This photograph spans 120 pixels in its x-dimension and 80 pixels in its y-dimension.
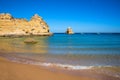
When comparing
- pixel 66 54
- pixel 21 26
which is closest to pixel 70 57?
pixel 66 54

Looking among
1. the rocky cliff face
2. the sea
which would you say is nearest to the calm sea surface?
the sea

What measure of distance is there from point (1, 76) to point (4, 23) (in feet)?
301

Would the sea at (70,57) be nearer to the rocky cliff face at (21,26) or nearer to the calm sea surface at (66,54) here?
the calm sea surface at (66,54)

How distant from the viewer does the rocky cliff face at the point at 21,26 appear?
94188 millimetres

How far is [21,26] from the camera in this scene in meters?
99.8

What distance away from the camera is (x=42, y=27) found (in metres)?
107

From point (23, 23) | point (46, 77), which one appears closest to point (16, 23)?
point (23, 23)

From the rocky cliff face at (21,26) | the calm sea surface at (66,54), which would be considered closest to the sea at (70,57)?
the calm sea surface at (66,54)

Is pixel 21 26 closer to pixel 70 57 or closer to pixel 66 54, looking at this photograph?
pixel 66 54

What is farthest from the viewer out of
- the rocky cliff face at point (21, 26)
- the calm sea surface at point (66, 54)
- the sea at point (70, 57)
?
the rocky cliff face at point (21, 26)

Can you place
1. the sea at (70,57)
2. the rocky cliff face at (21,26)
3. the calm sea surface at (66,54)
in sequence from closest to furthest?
the sea at (70,57) → the calm sea surface at (66,54) → the rocky cliff face at (21,26)

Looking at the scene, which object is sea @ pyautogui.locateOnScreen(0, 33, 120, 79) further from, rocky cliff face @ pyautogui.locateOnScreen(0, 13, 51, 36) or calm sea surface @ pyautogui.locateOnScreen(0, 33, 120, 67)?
rocky cliff face @ pyautogui.locateOnScreen(0, 13, 51, 36)

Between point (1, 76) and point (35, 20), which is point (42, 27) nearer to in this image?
point (35, 20)

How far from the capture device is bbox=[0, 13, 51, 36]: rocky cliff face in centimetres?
9419
